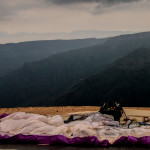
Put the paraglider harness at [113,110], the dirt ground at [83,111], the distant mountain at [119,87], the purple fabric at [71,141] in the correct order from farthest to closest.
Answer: the distant mountain at [119,87], the dirt ground at [83,111], the paraglider harness at [113,110], the purple fabric at [71,141]

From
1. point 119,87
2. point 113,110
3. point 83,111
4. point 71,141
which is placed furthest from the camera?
point 119,87

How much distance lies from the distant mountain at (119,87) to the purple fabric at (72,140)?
121737mm

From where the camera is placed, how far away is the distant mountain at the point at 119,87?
438ft

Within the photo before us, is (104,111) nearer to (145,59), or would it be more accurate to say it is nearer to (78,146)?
(78,146)

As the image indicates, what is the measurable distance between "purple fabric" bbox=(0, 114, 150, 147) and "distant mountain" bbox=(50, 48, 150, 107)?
121737mm

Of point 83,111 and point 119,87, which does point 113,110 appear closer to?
point 83,111

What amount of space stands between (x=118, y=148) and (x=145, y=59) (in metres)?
176

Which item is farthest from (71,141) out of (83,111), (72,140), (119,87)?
(119,87)

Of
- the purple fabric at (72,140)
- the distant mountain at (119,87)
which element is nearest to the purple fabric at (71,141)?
the purple fabric at (72,140)

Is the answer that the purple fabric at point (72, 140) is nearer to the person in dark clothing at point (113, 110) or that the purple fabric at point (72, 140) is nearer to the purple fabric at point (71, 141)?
the purple fabric at point (71, 141)

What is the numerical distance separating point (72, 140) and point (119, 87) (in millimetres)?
138973

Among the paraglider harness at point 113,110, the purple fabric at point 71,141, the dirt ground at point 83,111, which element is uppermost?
the paraglider harness at point 113,110

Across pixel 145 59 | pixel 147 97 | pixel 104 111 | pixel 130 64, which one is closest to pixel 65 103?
pixel 147 97

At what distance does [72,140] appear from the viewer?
7.74 m
